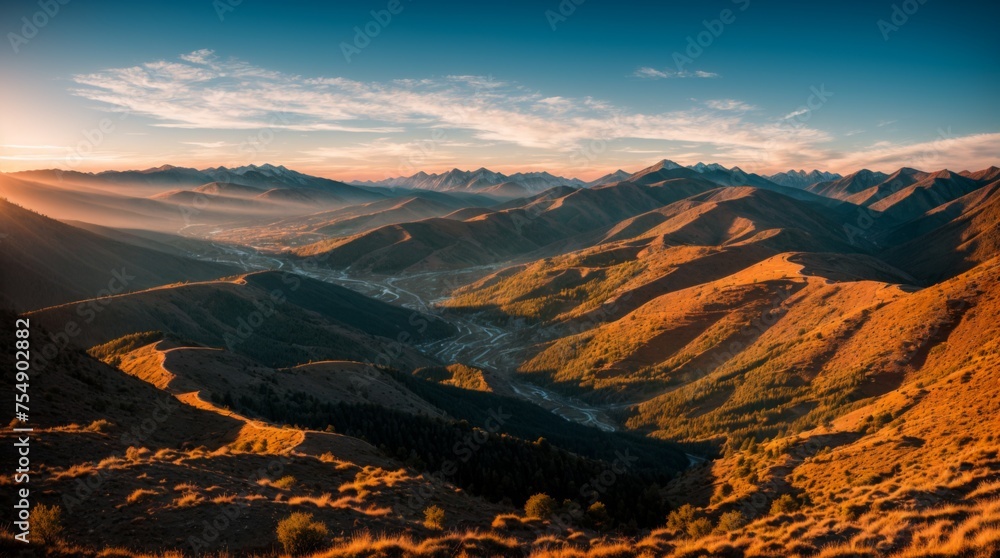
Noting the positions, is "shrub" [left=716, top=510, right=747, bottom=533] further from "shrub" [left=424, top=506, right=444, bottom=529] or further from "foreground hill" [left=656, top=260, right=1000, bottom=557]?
"shrub" [left=424, top=506, right=444, bottom=529]

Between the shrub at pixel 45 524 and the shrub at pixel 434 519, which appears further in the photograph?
the shrub at pixel 434 519

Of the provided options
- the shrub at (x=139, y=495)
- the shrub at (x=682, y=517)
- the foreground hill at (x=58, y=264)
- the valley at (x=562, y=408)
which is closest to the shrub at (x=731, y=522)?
the valley at (x=562, y=408)

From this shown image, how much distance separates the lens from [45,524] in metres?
16.0

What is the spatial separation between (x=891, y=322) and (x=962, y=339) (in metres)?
12.6

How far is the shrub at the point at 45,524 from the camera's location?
16.0 metres

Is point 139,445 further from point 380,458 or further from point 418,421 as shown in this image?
point 418,421

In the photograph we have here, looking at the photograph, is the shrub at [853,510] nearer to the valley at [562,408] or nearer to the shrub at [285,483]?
the valley at [562,408]

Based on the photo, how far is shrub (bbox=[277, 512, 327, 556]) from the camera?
1727 cm

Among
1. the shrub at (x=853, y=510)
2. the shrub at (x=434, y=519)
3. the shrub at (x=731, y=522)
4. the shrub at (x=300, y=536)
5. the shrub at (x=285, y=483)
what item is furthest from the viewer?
the shrub at (x=731, y=522)

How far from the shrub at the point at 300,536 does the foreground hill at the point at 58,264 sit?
124181mm

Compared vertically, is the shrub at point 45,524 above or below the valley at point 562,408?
above

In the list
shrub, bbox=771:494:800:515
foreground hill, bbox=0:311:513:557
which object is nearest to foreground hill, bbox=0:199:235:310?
foreground hill, bbox=0:311:513:557

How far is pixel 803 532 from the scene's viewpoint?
69.7ft

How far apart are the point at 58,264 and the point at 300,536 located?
16230 centimetres
